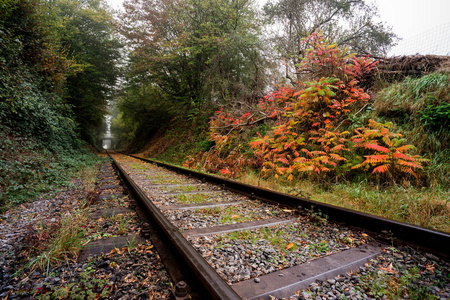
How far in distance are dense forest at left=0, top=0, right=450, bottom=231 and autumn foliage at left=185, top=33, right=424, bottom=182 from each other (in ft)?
0.10

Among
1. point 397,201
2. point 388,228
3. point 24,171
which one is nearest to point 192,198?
point 388,228

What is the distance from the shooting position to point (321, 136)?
4.88 meters

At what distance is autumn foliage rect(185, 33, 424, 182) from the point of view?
352cm

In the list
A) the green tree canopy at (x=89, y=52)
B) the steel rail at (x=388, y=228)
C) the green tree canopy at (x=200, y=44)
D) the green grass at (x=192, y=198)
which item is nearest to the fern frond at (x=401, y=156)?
the steel rail at (x=388, y=228)

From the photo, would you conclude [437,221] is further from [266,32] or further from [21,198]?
[266,32]

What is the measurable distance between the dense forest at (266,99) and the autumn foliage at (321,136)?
31 millimetres

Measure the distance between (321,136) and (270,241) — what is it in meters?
3.67

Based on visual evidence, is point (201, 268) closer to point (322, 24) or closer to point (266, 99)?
point (266, 99)

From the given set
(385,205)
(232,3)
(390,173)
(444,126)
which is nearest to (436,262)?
(385,205)

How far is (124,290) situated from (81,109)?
17386mm

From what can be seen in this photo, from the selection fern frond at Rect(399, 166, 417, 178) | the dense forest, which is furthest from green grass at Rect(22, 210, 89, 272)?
fern frond at Rect(399, 166, 417, 178)

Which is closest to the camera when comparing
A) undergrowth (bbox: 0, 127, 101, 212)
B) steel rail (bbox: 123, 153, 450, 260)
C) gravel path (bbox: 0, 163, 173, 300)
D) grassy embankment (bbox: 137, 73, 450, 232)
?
gravel path (bbox: 0, 163, 173, 300)

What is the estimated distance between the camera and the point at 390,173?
3396mm

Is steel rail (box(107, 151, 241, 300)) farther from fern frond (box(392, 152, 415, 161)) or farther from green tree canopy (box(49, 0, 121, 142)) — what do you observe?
green tree canopy (box(49, 0, 121, 142))
